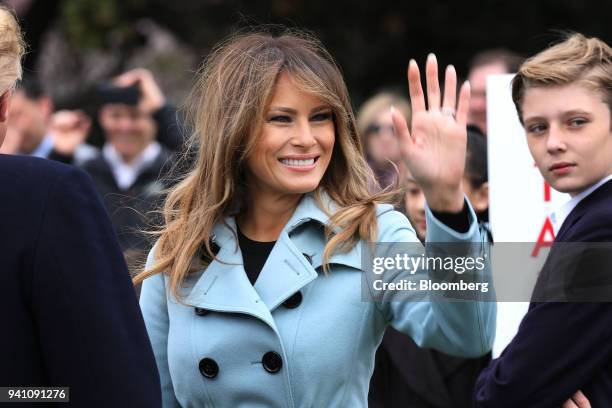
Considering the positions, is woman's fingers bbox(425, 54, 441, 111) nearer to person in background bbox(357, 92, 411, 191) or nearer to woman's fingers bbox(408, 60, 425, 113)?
woman's fingers bbox(408, 60, 425, 113)

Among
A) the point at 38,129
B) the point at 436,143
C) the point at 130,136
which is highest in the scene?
the point at 436,143

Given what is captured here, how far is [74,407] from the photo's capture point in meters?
2.33

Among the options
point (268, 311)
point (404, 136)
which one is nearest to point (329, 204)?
point (268, 311)

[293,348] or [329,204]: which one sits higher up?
[329,204]

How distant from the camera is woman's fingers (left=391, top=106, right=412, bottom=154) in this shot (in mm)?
2721

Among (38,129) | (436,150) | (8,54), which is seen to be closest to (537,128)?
(436,150)

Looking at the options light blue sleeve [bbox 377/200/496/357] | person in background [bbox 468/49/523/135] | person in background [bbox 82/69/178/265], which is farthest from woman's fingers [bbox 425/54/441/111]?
person in background [bbox 82/69/178/265]

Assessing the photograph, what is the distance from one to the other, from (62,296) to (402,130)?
92 cm

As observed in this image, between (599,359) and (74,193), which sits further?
(599,359)

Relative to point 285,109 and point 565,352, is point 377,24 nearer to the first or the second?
point 285,109

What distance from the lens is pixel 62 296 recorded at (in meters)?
2.32

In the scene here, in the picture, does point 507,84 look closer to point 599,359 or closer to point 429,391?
point 429,391

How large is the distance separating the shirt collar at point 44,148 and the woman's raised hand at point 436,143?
503 centimetres

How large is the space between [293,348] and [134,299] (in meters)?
0.73
